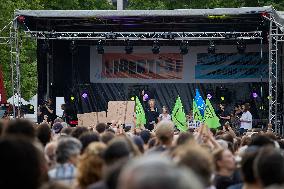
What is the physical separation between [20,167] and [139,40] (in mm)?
27192

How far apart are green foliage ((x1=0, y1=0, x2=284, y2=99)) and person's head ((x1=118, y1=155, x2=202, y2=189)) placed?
1590 inches

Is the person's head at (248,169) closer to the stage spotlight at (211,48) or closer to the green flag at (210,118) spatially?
the green flag at (210,118)

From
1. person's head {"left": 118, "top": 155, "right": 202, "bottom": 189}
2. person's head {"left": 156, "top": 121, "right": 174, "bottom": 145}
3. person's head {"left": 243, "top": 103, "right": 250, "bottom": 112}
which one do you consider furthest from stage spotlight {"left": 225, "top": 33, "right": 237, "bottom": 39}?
person's head {"left": 118, "top": 155, "right": 202, "bottom": 189}

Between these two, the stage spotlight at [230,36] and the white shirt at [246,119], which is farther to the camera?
the white shirt at [246,119]

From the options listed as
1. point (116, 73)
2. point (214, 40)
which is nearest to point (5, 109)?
point (116, 73)

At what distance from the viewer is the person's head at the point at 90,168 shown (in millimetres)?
7164

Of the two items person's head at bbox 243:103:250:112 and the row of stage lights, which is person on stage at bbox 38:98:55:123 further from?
person's head at bbox 243:103:250:112

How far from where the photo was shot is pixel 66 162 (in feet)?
26.7

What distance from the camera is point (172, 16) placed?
2892 centimetres

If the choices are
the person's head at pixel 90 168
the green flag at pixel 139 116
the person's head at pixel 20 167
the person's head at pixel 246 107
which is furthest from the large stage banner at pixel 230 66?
the person's head at pixel 20 167

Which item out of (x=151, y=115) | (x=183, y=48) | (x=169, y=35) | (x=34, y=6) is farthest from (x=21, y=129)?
(x=34, y=6)

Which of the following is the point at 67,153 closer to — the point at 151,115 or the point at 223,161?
the point at 223,161

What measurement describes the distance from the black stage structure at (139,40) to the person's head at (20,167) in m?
21.2

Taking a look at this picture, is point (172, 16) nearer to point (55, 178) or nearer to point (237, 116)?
point (237, 116)
